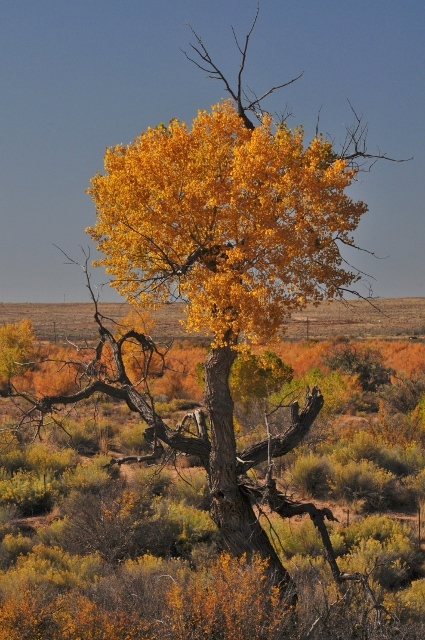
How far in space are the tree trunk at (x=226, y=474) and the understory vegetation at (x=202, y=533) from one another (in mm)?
264

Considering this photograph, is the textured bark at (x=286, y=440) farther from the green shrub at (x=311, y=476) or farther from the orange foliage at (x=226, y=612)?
the green shrub at (x=311, y=476)

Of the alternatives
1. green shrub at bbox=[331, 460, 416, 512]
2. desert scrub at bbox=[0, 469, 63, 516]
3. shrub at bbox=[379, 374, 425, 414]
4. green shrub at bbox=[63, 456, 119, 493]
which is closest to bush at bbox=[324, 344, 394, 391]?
shrub at bbox=[379, 374, 425, 414]

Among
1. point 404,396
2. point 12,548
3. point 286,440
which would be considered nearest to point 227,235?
point 286,440

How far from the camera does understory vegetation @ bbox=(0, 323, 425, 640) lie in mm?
7148

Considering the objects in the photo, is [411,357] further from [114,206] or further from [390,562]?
[114,206]

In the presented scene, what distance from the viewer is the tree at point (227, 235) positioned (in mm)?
7691

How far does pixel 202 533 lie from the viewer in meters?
13.0

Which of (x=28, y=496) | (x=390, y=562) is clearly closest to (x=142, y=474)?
(x=28, y=496)

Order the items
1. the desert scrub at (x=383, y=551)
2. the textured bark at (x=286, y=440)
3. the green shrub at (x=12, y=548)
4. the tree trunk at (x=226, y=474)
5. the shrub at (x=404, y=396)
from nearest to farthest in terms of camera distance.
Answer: the tree trunk at (x=226, y=474) < the textured bark at (x=286, y=440) < the desert scrub at (x=383, y=551) < the green shrub at (x=12, y=548) < the shrub at (x=404, y=396)

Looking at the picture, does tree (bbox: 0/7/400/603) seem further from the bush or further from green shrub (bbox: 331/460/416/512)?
the bush

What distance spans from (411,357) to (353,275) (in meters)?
29.7

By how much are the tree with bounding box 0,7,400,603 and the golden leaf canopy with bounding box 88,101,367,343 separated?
2 cm

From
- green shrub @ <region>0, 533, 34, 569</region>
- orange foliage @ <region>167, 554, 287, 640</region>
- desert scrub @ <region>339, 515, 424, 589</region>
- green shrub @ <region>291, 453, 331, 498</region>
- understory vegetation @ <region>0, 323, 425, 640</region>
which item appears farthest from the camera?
green shrub @ <region>291, 453, 331, 498</region>

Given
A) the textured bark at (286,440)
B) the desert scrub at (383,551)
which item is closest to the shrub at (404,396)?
the desert scrub at (383,551)
